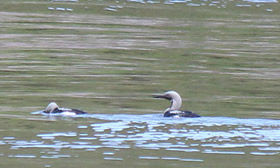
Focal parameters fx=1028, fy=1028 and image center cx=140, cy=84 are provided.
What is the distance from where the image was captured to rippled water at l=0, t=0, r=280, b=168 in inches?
559

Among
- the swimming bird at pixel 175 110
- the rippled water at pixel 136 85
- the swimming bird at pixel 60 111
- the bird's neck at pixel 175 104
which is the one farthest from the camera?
the bird's neck at pixel 175 104

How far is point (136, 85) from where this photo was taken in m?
23.1

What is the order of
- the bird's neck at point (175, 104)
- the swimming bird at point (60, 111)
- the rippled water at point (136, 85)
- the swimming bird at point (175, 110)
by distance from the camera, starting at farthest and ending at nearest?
the bird's neck at point (175, 104) < the swimming bird at point (60, 111) < the swimming bird at point (175, 110) < the rippled water at point (136, 85)

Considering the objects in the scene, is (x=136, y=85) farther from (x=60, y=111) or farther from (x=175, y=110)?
(x=60, y=111)

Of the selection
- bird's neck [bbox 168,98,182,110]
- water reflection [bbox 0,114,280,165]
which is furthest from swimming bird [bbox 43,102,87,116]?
bird's neck [bbox 168,98,182,110]

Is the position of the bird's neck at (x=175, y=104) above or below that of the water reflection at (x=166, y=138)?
above

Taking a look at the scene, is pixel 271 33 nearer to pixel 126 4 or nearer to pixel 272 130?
pixel 126 4

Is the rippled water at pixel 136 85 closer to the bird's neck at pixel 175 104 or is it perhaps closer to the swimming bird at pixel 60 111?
the swimming bird at pixel 60 111

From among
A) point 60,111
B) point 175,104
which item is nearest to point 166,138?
point 60,111

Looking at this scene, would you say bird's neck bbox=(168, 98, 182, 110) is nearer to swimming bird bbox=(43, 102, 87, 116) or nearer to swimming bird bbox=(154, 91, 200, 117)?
swimming bird bbox=(154, 91, 200, 117)

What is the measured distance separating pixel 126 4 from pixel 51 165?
3804cm

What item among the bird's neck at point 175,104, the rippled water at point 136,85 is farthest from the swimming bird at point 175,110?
the rippled water at point 136,85

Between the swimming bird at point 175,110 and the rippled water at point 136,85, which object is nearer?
the rippled water at point 136,85

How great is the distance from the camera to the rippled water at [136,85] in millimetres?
14195
